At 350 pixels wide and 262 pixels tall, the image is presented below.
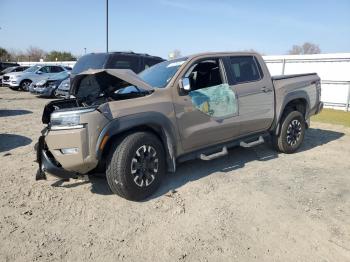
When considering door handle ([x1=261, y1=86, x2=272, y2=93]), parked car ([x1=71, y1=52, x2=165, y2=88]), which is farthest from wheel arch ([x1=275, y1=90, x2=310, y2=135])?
parked car ([x1=71, y1=52, x2=165, y2=88])

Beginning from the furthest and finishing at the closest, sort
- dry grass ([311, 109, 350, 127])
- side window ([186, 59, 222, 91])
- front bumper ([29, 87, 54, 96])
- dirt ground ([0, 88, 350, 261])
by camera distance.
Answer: front bumper ([29, 87, 54, 96]) → dry grass ([311, 109, 350, 127]) → side window ([186, 59, 222, 91]) → dirt ground ([0, 88, 350, 261])

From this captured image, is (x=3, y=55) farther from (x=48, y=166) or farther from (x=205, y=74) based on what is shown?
(x=48, y=166)

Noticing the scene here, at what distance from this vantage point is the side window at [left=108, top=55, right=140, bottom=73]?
10634mm

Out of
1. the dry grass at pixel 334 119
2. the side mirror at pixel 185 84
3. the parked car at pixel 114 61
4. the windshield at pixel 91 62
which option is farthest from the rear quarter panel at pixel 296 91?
the windshield at pixel 91 62

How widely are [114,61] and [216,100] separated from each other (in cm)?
628

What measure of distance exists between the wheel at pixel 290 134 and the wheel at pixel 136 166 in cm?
287

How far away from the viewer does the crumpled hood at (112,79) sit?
4.37 meters

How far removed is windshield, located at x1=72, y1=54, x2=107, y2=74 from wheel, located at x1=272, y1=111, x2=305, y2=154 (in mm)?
6021

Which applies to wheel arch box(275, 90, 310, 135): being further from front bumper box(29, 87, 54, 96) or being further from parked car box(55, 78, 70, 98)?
front bumper box(29, 87, 54, 96)

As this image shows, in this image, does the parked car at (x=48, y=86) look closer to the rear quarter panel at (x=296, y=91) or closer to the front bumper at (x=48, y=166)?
the rear quarter panel at (x=296, y=91)

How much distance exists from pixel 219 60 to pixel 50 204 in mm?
3257

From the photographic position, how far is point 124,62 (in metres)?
11.0

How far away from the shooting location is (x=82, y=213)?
4.09m

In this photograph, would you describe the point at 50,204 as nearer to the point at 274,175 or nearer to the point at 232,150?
the point at 274,175
